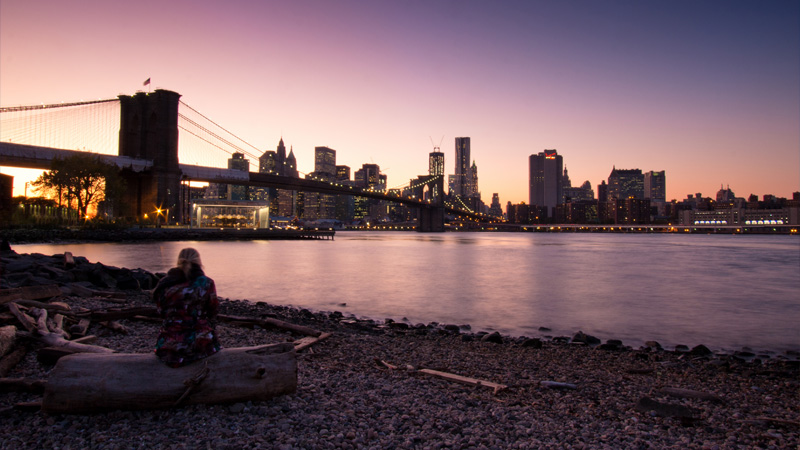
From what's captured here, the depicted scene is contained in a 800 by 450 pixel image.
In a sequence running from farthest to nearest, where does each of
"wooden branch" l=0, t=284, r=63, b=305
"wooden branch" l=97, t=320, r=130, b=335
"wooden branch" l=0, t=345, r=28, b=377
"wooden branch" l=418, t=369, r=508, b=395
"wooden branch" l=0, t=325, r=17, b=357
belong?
"wooden branch" l=97, t=320, r=130, b=335, "wooden branch" l=0, t=284, r=63, b=305, "wooden branch" l=418, t=369, r=508, b=395, "wooden branch" l=0, t=325, r=17, b=357, "wooden branch" l=0, t=345, r=28, b=377

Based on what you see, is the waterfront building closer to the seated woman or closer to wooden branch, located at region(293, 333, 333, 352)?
wooden branch, located at region(293, 333, 333, 352)

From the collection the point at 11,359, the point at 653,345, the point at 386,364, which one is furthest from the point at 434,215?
the point at 11,359

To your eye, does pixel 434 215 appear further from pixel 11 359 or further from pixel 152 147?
pixel 11 359

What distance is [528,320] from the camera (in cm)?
1276

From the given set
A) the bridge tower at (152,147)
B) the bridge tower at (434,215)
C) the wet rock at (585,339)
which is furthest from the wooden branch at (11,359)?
the bridge tower at (434,215)

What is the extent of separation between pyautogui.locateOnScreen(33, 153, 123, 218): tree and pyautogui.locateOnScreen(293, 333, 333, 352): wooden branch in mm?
48638

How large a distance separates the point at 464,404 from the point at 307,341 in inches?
123

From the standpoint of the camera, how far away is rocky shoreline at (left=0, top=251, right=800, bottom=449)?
3744mm

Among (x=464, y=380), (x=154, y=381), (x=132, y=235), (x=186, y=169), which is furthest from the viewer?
(x=186, y=169)

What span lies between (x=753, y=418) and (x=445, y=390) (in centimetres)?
323

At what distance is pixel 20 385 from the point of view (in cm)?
427

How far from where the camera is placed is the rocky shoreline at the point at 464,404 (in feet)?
12.3

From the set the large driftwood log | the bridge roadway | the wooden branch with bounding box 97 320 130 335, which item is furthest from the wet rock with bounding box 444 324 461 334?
the bridge roadway

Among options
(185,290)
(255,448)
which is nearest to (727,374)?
(255,448)
